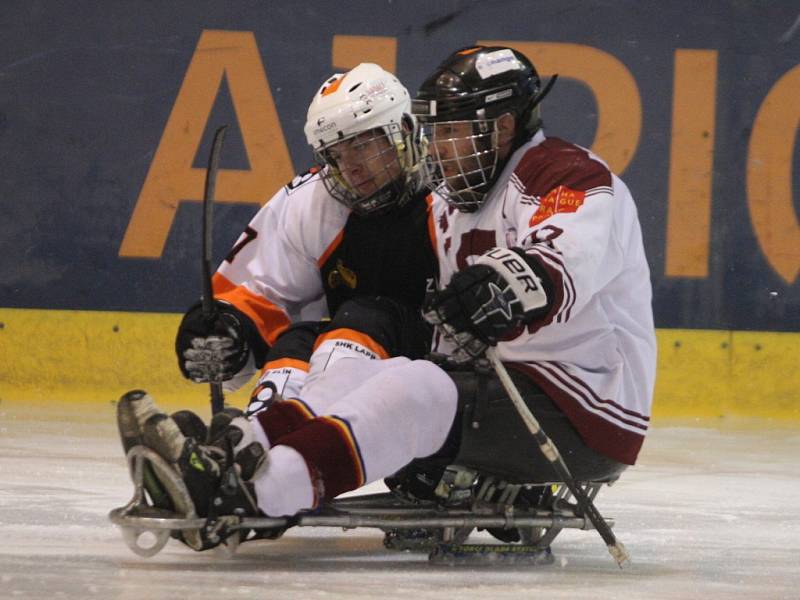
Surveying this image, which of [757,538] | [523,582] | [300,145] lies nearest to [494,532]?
[523,582]

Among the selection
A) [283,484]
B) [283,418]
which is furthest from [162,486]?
[283,418]

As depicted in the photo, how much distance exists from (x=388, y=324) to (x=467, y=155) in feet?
1.15

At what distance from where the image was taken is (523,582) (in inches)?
93.7

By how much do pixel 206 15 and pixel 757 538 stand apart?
298 centimetres

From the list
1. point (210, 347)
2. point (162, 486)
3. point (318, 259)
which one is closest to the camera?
point (162, 486)

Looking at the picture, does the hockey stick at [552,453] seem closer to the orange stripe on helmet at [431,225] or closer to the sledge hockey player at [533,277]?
the sledge hockey player at [533,277]

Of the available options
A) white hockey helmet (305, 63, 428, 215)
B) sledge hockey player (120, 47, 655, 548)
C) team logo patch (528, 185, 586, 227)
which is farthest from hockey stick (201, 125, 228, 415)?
team logo patch (528, 185, 586, 227)

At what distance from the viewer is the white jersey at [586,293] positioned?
239 cm

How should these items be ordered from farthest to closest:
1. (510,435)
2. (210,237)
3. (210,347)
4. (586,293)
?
(210,347) → (210,237) → (510,435) → (586,293)

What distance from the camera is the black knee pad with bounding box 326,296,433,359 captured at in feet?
8.90

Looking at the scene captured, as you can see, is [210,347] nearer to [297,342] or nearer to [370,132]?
[297,342]

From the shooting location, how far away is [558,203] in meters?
2.42

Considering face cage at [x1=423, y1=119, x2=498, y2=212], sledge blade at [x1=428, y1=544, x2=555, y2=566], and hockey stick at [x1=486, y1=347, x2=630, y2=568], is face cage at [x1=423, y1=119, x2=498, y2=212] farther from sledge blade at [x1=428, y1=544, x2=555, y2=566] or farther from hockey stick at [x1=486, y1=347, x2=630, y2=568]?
sledge blade at [x1=428, y1=544, x2=555, y2=566]

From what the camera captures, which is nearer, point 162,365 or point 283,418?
point 283,418
